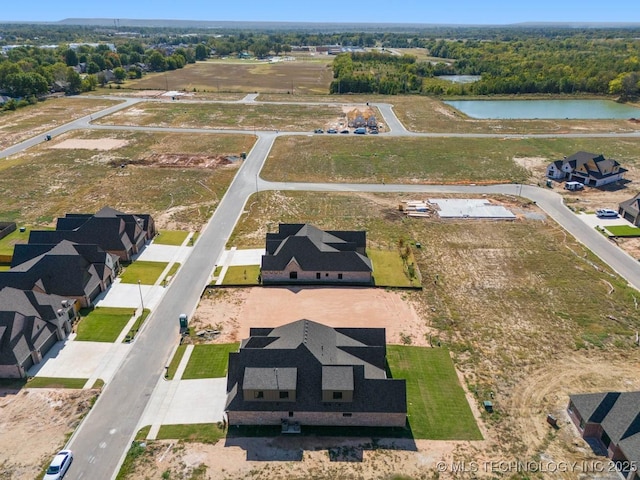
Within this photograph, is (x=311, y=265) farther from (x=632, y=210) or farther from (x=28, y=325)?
(x=632, y=210)

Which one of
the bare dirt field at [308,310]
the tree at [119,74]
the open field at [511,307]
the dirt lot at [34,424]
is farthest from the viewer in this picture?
the tree at [119,74]

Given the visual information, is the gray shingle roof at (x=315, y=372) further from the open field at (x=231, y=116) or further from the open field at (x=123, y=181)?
the open field at (x=231, y=116)

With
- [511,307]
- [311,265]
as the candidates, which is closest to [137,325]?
[311,265]

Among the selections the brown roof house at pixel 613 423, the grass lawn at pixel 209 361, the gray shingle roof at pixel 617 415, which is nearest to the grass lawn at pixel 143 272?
the grass lawn at pixel 209 361

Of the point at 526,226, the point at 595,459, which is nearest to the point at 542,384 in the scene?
the point at 595,459

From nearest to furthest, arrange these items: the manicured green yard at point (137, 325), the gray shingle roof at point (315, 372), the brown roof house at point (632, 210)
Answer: the gray shingle roof at point (315, 372)
the manicured green yard at point (137, 325)
the brown roof house at point (632, 210)

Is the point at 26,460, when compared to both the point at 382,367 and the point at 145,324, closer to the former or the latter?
the point at 145,324

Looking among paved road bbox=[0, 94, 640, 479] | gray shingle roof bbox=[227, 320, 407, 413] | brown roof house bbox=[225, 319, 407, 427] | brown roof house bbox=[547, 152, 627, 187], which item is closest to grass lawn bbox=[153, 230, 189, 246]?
paved road bbox=[0, 94, 640, 479]
